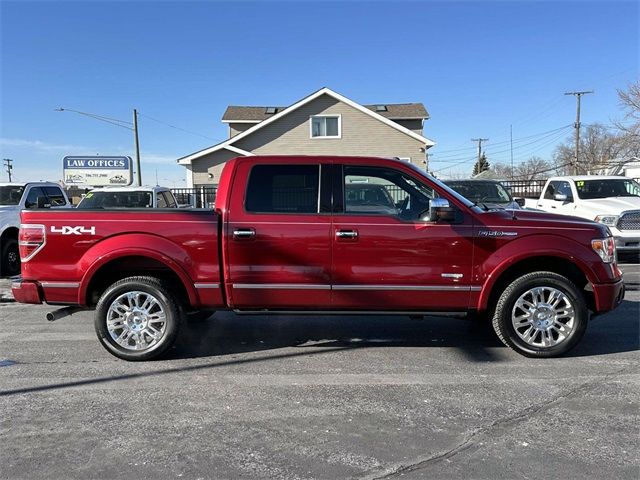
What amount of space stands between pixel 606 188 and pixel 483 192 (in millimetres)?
2775

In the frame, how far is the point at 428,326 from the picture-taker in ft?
20.7

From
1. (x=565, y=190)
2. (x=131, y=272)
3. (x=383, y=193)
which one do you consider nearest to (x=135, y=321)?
(x=131, y=272)

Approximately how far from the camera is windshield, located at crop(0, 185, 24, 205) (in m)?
10.6

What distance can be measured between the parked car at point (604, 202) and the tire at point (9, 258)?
11824 mm

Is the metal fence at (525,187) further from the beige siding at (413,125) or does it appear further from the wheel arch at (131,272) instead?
the wheel arch at (131,272)

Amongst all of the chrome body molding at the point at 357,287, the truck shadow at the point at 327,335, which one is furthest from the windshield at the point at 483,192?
the chrome body molding at the point at 357,287

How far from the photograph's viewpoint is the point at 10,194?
423 inches

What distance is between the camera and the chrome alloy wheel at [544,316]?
4906 mm

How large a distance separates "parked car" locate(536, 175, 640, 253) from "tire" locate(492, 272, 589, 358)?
6.22m

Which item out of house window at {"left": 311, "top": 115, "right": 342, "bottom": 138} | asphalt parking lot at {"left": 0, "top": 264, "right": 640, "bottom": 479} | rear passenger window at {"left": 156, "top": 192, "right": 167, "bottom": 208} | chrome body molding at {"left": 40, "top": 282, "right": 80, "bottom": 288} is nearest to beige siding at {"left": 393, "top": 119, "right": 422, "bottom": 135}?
house window at {"left": 311, "top": 115, "right": 342, "bottom": 138}

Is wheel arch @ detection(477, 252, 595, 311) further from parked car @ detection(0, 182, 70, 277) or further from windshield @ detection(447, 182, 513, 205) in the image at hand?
parked car @ detection(0, 182, 70, 277)

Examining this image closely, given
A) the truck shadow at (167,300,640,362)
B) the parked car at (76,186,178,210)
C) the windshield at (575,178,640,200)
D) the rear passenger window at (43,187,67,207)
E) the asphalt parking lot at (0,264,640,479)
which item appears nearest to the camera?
the asphalt parking lot at (0,264,640,479)

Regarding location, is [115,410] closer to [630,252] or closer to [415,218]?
[415,218]

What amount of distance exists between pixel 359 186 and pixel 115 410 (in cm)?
293
